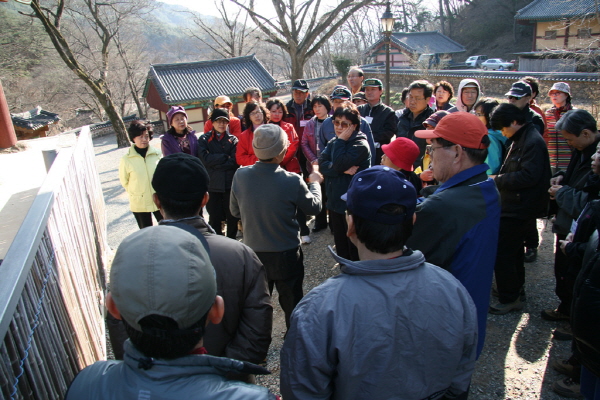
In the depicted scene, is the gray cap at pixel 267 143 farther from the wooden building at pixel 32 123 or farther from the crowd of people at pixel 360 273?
the wooden building at pixel 32 123

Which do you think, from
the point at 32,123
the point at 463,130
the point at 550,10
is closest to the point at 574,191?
the point at 463,130

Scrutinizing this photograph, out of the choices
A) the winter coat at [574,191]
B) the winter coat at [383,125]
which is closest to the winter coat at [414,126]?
the winter coat at [383,125]

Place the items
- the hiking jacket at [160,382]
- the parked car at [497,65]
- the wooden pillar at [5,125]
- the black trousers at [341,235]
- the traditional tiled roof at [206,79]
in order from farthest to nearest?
the parked car at [497,65] < the traditional tiled roof at [206,79] < the wooden pillar at [5,125] < the black trousers at [341,235] < the hiking jacket at [160,382]

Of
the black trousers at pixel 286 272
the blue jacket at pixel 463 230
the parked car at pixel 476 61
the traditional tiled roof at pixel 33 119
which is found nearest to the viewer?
the blue jacket at pixel 463 230

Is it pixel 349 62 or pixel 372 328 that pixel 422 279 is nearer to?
pixel 372 328

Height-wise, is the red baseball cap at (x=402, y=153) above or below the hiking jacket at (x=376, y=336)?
above

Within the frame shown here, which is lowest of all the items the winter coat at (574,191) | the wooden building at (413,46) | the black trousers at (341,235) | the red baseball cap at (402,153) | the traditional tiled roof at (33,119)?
the black trousers at (341,235)

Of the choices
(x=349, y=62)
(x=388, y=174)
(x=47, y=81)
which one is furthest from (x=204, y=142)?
(x=47, y=81)

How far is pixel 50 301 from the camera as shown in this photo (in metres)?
2.06

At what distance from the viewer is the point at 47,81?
30125mm

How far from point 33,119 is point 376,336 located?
24484 millimetres

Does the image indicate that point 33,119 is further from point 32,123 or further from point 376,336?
point 376,336

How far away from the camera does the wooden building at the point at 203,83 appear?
19.8 metres

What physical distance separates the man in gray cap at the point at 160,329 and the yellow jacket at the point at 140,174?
3.65m
